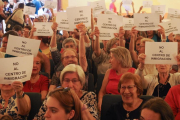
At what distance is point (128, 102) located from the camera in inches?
90.8

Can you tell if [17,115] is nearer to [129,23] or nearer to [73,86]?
[73,86]

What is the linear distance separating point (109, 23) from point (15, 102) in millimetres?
1986

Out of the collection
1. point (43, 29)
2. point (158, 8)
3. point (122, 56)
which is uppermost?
point (158, 8)

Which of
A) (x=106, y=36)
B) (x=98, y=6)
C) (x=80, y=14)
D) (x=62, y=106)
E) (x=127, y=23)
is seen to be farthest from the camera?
(x=98, y=6)

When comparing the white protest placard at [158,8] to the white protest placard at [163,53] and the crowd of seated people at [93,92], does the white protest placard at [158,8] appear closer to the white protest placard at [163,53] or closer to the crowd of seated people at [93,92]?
the crowd of seated people at [93,92]

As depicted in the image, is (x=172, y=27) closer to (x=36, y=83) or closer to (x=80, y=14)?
(x=80, y=14)

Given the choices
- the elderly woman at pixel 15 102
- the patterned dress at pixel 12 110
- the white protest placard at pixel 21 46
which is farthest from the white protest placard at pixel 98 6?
the patterned dress at pixel 12 110

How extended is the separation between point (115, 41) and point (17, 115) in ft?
6.73

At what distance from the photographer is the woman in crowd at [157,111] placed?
1599 millimetres

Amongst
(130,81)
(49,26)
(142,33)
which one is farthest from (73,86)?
(142,33)

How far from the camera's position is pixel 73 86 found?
8.21 feet

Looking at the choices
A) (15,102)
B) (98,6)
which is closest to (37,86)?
(15,102)

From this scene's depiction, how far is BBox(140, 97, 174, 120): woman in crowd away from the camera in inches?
62.9

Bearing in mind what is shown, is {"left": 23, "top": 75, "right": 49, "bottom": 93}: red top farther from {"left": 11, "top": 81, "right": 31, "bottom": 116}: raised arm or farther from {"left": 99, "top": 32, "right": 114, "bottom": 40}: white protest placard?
{"left": 99, "top": 32, "right": 114, "bottom": 40}: white protest placard
